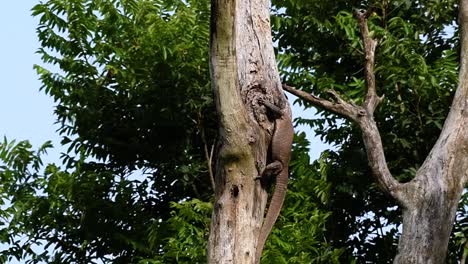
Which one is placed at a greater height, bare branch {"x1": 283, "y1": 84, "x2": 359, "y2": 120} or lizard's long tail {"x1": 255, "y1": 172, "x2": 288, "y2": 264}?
bare branch {"x1": 283, "y1": 84, "x2": 359, "y2": 120}

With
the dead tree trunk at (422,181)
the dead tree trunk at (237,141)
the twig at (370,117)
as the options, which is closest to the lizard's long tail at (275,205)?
the dead tree trunk at (237,141)

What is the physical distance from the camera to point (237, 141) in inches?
345

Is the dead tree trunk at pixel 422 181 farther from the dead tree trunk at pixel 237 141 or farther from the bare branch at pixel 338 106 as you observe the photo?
the dead tree trunk at pixel 237 141

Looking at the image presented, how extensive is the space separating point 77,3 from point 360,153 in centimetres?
312

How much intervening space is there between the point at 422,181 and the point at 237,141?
3.04m

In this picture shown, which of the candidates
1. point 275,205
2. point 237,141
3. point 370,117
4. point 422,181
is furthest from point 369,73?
point 237,141

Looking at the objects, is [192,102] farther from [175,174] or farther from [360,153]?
[360,153]

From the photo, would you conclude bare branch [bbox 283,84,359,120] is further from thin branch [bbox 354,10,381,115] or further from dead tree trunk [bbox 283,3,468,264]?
thin branch [bbox 354,10,381,115]

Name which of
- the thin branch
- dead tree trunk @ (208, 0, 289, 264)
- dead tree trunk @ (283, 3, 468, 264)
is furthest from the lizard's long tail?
the thin branch

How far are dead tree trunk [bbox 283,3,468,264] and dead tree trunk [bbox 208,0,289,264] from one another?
1841 millimetres

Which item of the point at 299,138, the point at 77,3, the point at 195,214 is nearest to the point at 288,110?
the point at 195,214

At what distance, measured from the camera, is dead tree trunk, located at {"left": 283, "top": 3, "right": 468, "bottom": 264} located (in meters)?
11.1

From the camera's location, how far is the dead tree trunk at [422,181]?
11.1 m

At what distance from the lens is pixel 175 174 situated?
539 inches
